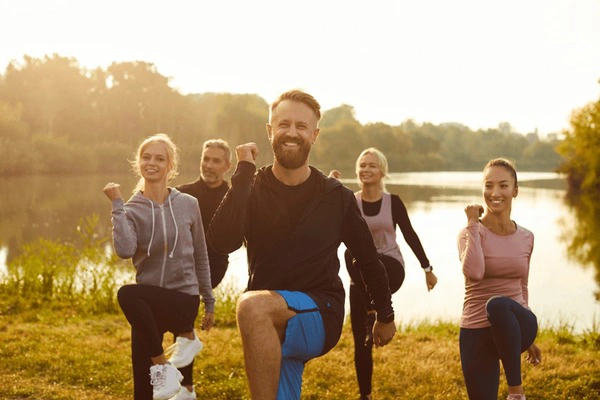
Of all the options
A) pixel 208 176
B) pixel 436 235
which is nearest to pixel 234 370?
pixel 208 176

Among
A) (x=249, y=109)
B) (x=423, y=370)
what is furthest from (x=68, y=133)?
(x=423, y=370)

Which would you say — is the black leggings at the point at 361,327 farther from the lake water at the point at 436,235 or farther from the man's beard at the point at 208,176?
the lake water at the point at 436,235

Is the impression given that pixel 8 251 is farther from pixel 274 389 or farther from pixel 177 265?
pixel 274 389

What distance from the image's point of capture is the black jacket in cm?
307

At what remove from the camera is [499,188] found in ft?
12.8

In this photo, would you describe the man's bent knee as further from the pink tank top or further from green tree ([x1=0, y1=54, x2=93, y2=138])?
green tree ([x1=0, y1=54, x2=93, y2=138])

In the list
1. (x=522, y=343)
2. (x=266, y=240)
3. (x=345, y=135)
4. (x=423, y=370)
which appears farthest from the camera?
(x=345, y=135)

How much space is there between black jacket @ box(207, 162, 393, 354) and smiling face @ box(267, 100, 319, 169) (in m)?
0.17

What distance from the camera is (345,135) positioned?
74.2 meters

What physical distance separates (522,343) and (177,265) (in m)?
2.34

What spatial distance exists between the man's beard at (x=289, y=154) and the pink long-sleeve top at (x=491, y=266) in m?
1.34

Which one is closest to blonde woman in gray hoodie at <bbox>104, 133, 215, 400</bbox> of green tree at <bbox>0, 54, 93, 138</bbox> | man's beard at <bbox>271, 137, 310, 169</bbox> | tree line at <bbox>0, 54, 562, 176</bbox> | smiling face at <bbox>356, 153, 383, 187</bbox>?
man's beard at <bbox>271, 137, 310, 169</bbox>

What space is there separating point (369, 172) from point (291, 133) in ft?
7.64

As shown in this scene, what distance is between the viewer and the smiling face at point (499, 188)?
390cm
